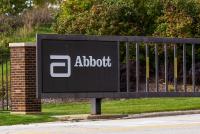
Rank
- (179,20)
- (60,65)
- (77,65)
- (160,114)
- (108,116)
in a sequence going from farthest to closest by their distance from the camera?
(179,20) → (160,114) → (77,65) → (60,65) → (108,116)

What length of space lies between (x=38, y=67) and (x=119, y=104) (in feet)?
20.9

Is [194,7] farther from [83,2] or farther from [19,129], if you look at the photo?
[19,129]

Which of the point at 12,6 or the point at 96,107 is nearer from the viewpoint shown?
the point at 96,107

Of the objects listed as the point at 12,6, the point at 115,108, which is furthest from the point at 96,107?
the point at 12,6

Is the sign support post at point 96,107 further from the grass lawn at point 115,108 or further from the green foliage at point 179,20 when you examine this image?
the green foliage at point 179,20

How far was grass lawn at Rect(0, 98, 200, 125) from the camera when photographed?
69.5 ft

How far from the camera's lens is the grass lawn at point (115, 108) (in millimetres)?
21183

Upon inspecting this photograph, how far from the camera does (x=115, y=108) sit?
83.0 ft

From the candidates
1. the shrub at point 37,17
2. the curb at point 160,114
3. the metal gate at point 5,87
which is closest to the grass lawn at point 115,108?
the curb at point 160,114

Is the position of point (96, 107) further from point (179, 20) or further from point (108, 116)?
point (179, 20)

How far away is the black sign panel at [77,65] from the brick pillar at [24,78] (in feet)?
3.81

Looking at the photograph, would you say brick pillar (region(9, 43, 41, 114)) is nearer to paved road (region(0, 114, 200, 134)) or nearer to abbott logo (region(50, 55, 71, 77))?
abbott logo (region(50, 55, 71, 77))

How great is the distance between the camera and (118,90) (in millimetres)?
23125

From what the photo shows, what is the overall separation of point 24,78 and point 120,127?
5316mm
